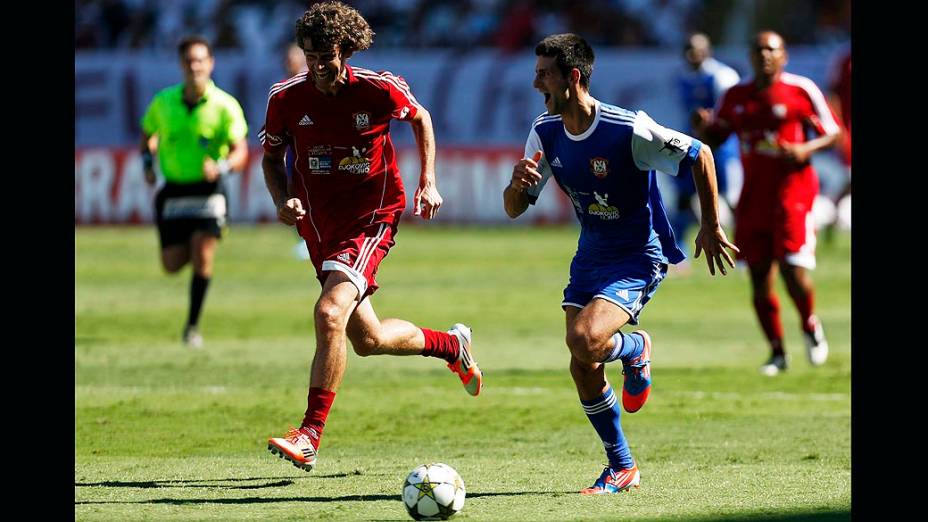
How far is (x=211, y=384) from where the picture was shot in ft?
33.9

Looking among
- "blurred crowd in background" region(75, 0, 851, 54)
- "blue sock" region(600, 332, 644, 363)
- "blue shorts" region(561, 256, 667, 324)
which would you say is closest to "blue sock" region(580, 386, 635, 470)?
"blue sock" region(600, 332, 644, 363)

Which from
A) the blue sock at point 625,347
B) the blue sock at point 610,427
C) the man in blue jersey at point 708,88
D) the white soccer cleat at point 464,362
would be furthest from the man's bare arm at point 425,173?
the man in blue jersey at point 708,88

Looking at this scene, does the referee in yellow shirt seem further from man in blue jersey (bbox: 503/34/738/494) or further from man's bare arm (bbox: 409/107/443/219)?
man in blue jersey (bbox: 503/34/738/494)

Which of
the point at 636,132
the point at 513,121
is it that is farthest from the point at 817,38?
the point at 636,132

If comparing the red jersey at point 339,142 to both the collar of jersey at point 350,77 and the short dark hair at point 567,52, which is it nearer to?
the collar of jersey at point 350,77

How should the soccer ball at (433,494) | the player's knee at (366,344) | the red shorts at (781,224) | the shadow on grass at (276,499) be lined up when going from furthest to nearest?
the red shorts at (781,224) → the player's knee at (366,344) → the shadow on grass at (276,499) → the soccer ball at (433,494)

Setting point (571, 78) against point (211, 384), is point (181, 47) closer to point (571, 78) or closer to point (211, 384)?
point (211, 384)

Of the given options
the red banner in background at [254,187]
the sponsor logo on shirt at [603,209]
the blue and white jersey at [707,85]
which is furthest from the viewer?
the red banner in background at [254,187]

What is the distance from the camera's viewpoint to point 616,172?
22.3 ft

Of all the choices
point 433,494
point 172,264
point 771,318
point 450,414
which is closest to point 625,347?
point 433,494

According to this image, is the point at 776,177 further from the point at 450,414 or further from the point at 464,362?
the point at 464,362

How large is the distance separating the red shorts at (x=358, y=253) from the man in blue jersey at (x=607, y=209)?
847mm

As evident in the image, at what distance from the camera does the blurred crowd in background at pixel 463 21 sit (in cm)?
2680
